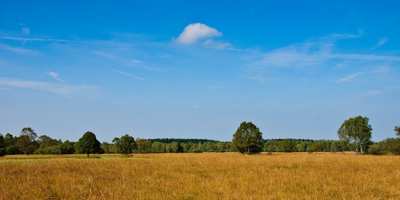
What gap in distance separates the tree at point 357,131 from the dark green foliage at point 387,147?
183 centimetres

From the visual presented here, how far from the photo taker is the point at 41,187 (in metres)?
10.6

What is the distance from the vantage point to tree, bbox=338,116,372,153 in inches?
2768

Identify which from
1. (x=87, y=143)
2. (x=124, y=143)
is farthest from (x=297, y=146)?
(x=87, y=143)

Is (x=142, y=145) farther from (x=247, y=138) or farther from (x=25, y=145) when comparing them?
(x=247, y=138)

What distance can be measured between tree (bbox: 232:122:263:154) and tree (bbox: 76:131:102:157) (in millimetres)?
23843

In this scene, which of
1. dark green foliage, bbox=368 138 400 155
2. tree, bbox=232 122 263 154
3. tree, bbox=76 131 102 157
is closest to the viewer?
tree, bbox=76 131 102 157

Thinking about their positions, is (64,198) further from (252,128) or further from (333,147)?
(333,147)

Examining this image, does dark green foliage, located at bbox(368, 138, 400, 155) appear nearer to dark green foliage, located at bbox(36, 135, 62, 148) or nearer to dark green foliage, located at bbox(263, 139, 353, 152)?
dark green foliage, located at bbox(263, 139, 353, 152)

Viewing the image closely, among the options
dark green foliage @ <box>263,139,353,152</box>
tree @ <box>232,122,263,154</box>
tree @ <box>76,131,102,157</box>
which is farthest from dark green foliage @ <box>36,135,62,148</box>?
dark green foliage @ <box>263,139,353,152</box>

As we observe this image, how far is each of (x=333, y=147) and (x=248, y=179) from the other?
111197mm

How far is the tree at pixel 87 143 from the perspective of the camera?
59.8 metres

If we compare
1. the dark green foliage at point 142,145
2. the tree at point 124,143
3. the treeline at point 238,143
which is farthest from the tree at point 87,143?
the dark green foliage at point 142,145

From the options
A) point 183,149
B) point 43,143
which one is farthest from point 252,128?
point 183,149

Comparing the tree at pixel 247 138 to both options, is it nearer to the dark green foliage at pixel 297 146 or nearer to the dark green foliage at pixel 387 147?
the dark green foliage at pixel 387 147
